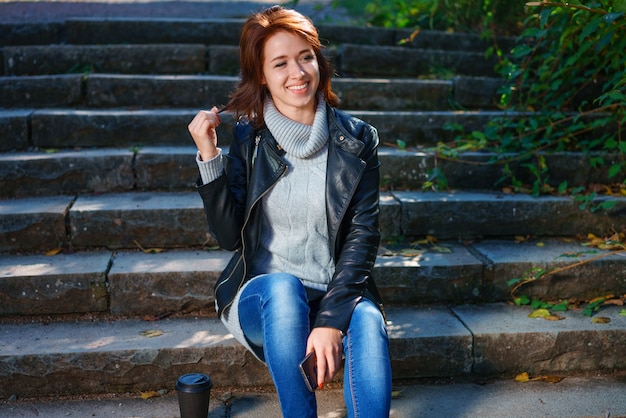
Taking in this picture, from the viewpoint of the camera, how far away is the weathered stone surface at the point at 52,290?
3.15 metres

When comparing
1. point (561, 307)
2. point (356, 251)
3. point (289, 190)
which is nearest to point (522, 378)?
point (561, 307)

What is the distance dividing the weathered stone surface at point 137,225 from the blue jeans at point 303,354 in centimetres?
124

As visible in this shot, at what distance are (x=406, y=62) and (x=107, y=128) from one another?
2.15m

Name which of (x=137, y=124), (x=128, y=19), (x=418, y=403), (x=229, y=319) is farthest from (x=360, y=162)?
(x=128, y=19)

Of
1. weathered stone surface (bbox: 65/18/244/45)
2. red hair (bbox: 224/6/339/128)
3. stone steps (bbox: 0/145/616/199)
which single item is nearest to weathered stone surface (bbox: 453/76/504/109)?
stone steps (bbox: 0/145/616/199)

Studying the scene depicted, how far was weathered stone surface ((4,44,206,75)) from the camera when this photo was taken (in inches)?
179

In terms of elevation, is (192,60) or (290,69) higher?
(290,69)

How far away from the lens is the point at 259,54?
2.57 meters

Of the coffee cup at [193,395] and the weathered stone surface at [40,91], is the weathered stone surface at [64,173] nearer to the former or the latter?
the weathered stone surface at [40,91]

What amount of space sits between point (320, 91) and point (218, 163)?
0.51 m

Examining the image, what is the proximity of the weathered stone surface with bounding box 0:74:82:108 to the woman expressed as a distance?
2052 millimetres

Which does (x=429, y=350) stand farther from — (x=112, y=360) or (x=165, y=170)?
(x=165, y=170)

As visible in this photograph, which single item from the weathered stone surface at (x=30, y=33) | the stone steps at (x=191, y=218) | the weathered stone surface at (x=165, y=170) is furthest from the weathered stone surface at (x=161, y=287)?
the weathered stone surface at (x=30, y=33)

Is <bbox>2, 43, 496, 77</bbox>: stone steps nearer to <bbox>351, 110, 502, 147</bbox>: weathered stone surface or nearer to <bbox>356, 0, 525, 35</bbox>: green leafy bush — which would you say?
<bbox>356, 0, 525, 35</bbox>: green leafy bush
